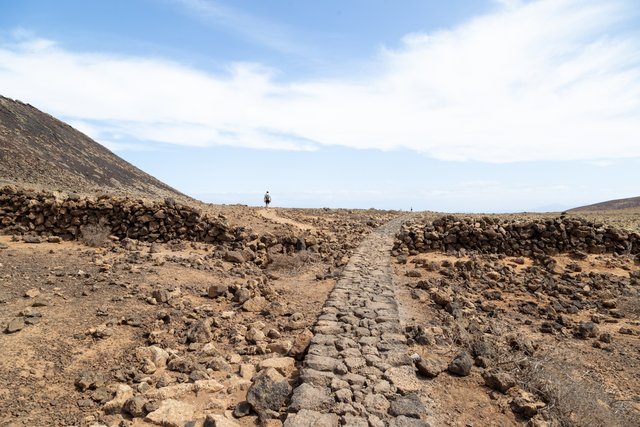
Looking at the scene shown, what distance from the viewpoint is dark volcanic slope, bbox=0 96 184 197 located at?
20562mm

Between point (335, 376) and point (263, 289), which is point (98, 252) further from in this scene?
point (335, 376)

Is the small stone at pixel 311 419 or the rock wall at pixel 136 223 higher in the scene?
the rock wall at pixel 136 223

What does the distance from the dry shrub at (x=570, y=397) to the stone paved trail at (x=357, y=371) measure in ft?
5.02

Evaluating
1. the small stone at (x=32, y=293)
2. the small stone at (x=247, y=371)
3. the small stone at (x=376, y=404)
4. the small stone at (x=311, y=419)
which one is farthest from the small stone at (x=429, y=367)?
the small stone at (x=32, y=293)

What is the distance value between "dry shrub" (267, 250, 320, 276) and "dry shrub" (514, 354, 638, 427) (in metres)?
6.96

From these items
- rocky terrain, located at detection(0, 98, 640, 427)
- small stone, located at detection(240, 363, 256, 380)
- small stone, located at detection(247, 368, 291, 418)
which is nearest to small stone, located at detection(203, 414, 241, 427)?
rocky terrain, located at detection(0, 98, 640, 427)

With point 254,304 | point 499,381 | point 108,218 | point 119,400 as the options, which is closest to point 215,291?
point 254,304

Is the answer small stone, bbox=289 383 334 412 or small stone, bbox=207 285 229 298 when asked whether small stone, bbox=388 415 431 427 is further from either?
small stone, bbox=207 285 229 298

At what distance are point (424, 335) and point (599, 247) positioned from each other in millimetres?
10285

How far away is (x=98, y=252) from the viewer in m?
10.3

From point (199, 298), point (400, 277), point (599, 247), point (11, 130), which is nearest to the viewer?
point (199, 298)

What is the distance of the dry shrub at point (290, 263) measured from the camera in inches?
456

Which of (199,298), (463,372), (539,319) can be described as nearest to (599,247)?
(539,319)

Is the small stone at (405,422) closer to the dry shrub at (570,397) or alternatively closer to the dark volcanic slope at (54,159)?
Result: the dry shrub at (570,397)
